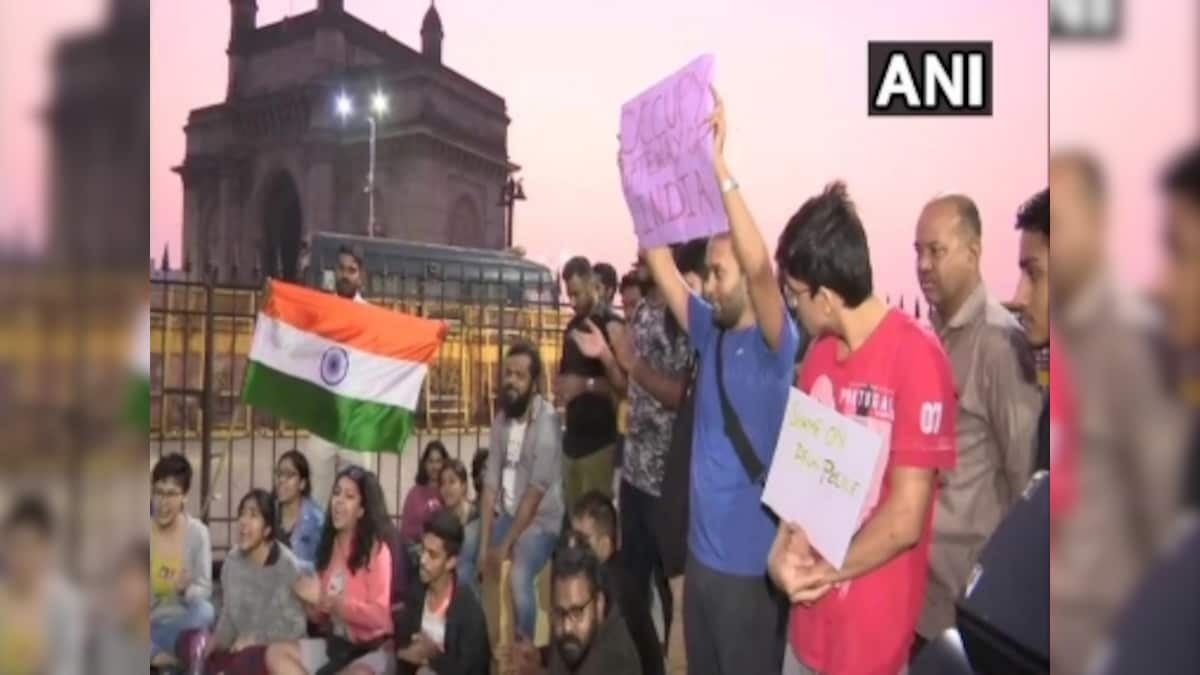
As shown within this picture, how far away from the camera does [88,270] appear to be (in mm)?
1530

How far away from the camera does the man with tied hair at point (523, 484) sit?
6.43 ft

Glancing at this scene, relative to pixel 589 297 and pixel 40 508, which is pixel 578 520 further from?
pixel 40 508

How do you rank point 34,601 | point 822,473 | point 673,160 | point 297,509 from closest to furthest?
point 34,601 → point 822,473 → point 673,160 → point 297,509

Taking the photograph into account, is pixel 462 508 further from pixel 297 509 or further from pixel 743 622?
pixel 743 622

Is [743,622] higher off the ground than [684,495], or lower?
lower

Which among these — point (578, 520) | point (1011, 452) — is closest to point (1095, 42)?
point (1011, 452)

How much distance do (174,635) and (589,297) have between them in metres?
0.93

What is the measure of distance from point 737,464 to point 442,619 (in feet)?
2.07

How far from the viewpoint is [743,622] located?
180 cm

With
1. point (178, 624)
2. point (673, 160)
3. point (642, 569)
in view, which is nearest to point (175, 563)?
point (178, 624)

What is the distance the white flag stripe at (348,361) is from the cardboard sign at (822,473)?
0.65 metres

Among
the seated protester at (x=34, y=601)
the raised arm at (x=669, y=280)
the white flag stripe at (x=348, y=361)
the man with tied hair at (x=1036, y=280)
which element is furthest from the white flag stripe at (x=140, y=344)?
the man with tied hair at (x=1036, y=280)

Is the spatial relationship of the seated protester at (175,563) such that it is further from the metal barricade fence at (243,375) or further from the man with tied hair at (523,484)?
the man with tied hair at (523,484)

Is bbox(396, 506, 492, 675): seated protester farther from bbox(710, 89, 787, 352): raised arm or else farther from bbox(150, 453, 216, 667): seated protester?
bbox(710, 89, 787, 352): raised arm
